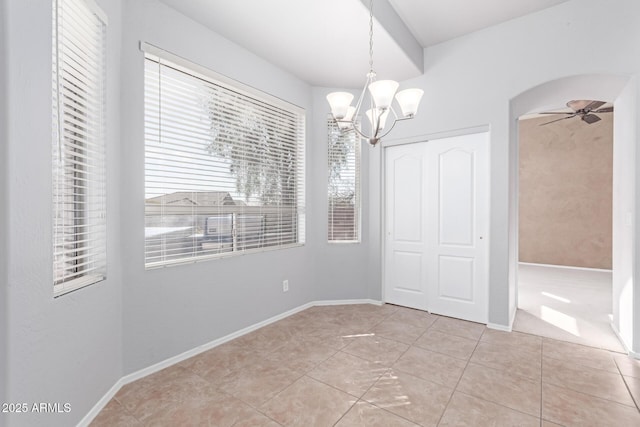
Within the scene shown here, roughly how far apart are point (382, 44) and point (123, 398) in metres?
3.59

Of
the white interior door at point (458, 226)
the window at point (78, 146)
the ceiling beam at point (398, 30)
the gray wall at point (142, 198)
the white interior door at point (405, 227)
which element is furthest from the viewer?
the white interior door at point (405, 227)

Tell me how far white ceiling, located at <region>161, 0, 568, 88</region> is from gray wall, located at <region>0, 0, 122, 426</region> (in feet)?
4.55

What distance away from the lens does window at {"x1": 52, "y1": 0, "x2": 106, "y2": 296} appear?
1.63 metres

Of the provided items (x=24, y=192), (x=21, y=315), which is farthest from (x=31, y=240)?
(x=21, y=315)

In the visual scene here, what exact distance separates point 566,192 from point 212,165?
6722 mm

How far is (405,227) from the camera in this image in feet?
12.7

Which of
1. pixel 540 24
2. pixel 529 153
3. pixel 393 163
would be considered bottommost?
pixel 393 163

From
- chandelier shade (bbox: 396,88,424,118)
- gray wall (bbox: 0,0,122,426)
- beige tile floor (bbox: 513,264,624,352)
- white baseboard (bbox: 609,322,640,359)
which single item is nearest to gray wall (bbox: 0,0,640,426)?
gray wall (bbox: 0,0,122,426)

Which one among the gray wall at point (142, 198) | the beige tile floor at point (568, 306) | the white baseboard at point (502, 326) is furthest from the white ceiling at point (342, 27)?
the beige tile floor at point (568, 306)

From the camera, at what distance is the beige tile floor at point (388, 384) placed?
184 centimetres

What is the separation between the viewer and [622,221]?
2.92m

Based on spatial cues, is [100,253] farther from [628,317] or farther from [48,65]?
[628,317]

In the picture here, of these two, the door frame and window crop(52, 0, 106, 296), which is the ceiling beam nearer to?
the door frame

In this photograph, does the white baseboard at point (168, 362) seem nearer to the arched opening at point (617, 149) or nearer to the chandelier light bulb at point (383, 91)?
the arched opening at point (617, 149)
